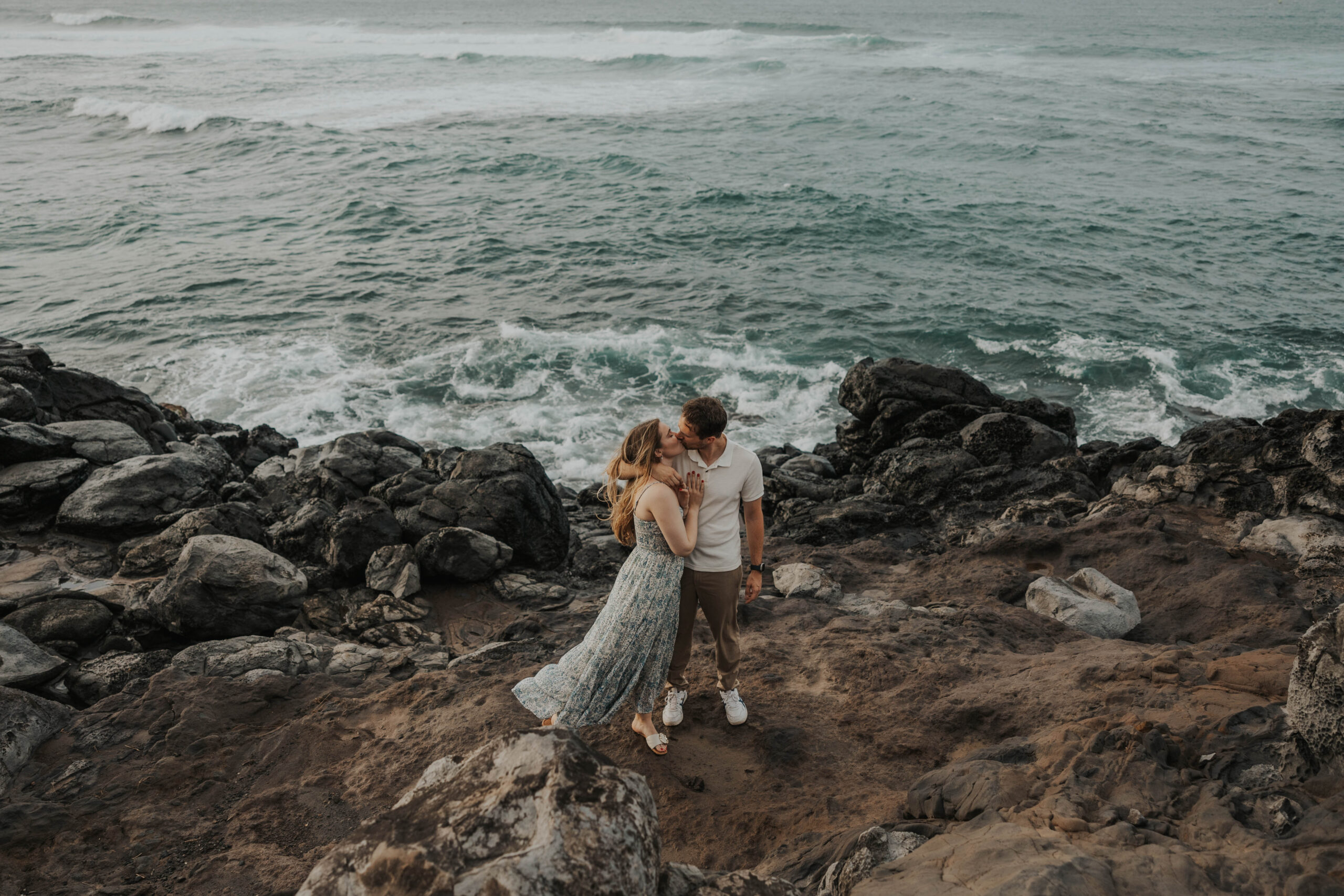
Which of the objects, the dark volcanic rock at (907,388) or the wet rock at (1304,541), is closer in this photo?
the wet rock at (1304,541)

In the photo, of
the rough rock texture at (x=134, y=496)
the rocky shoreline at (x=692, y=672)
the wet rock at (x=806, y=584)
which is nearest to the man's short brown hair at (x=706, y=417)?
the rocky shoreline at (x=692, y=672)

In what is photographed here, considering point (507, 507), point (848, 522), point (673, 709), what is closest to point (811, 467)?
point (848, 522)

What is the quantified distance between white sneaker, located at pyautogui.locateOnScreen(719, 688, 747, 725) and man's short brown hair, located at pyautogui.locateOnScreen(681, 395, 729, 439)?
175 centimetres

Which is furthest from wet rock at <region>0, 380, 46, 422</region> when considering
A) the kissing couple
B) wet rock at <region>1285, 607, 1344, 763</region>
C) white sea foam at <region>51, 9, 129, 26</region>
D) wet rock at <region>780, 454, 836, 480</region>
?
white sea foam at <region>51, 9, 129, 26</region>

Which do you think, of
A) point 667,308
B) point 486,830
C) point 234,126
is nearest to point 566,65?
point 234,126

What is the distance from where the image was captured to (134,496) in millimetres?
8234

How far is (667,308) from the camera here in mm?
18375

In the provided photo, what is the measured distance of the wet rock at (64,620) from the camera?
6070mm

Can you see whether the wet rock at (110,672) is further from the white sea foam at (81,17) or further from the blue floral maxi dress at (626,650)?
the white sea foam at (81,17)

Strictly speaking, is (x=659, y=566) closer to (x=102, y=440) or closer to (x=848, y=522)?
(x=848, y=522)

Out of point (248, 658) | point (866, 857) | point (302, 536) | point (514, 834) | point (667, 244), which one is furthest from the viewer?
point (667, 244)

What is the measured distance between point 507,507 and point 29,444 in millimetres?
4904

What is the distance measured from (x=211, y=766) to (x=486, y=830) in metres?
3.12

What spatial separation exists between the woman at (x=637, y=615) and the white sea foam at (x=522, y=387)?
7.99 metres
